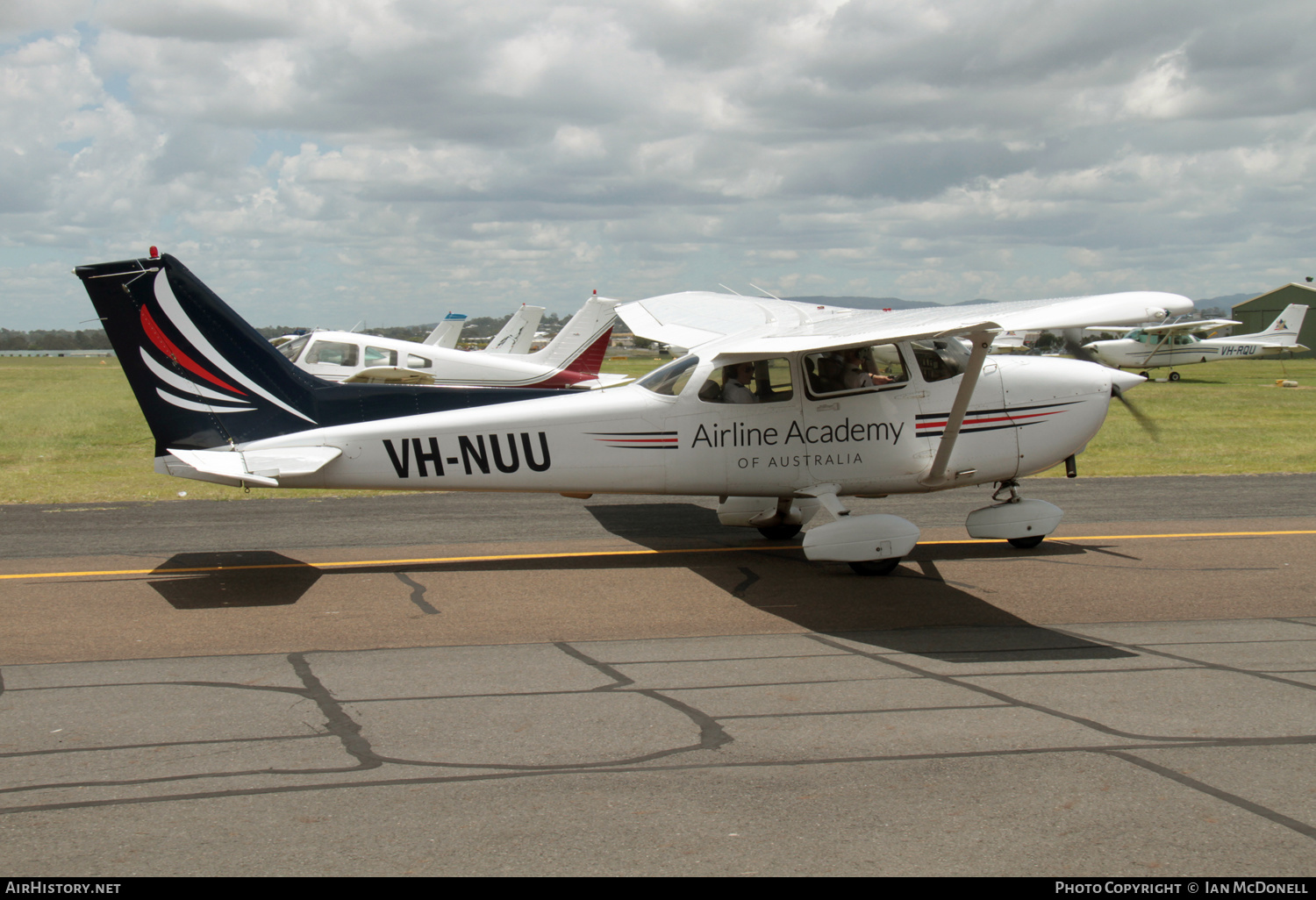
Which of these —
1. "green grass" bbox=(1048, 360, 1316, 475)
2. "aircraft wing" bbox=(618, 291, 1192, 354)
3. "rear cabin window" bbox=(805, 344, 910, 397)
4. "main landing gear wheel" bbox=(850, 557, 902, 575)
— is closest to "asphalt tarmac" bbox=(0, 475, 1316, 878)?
"main landing gear wheel" bbox=(850, 557, 902, 575)

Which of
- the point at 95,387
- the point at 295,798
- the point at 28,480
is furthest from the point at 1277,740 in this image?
the point at 95,387

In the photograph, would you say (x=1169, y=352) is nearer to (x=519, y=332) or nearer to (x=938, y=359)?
(x=519, y=332)

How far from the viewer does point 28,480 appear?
16250mm

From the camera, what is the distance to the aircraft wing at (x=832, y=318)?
299 inches

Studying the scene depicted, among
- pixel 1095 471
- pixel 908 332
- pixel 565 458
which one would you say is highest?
pixel 908 332

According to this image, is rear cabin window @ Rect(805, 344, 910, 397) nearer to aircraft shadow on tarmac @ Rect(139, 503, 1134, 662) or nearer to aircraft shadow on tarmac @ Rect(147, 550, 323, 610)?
aircraft shadow on tarmac @ Rect(139, 503, 1134, 662)

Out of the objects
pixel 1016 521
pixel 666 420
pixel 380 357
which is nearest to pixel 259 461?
pixel 666 420

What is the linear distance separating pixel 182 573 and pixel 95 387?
147 ft

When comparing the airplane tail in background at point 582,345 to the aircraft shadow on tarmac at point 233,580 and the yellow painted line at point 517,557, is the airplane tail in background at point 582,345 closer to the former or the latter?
the yellow painted line at point 517,557

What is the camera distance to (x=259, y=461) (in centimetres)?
945

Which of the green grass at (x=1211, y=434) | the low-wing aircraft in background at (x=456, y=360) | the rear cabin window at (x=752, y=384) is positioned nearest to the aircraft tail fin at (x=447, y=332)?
the low-wing aircraft in background at (x=456, y=360)

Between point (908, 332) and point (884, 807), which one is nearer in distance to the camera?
point (884, 807)

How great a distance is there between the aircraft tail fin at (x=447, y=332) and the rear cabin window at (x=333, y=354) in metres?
19.7

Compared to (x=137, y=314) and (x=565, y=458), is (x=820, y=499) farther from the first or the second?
(x=137, y=314)
